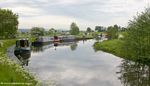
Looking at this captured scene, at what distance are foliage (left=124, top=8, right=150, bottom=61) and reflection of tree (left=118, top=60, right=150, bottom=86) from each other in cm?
163

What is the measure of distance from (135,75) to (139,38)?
1002cm

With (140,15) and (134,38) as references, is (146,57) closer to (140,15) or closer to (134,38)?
(134,38)

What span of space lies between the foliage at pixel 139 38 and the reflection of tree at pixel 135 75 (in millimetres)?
1634

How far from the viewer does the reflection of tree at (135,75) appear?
4060cm

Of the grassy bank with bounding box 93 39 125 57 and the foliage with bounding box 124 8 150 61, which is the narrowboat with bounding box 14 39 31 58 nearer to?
the grassy bank with bounding box 93 39 125 57

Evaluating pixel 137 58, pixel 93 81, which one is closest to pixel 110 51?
pixel 137 58

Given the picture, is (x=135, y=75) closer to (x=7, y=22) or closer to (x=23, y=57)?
(x=23, y=57)

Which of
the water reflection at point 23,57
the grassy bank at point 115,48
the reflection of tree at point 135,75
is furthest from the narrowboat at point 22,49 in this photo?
the reflection of tree at point 135,75

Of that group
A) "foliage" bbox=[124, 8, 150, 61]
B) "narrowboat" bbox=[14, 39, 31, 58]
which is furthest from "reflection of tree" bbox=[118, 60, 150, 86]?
"narrowboat" bbox=[14, 39, 31, 58]

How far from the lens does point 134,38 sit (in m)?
55.4

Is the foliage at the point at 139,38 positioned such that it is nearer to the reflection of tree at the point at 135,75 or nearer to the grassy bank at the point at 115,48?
the reflection of tree at the point at 135,75

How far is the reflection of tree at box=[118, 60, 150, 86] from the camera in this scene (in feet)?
133

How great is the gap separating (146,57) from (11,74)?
27.9 meters

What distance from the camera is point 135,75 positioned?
1826 inches
